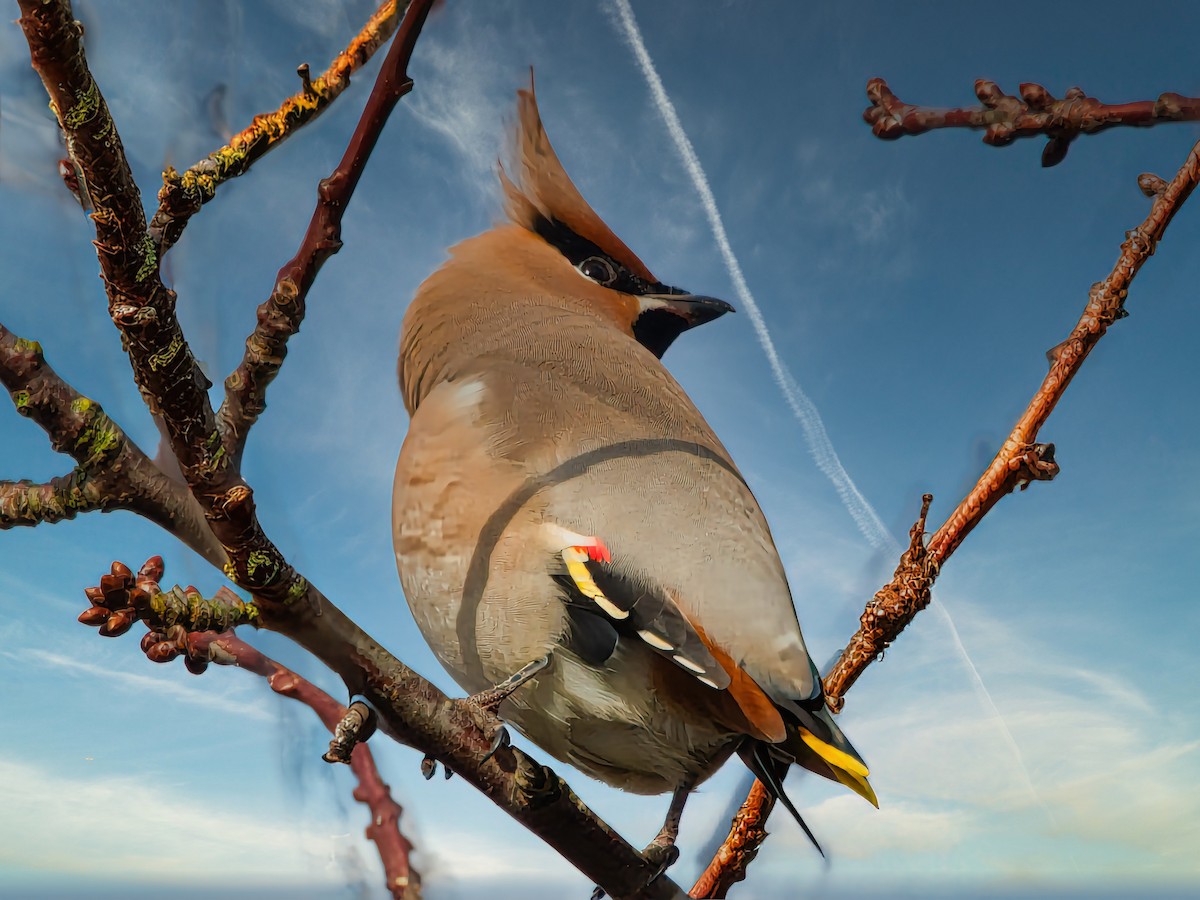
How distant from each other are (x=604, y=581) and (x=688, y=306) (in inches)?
32.8

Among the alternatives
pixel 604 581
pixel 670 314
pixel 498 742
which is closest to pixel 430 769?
pixel 498 742

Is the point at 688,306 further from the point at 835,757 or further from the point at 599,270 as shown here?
the point at 835,757

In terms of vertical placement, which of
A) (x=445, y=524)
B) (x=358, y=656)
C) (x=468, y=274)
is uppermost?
(x=468, y=274)

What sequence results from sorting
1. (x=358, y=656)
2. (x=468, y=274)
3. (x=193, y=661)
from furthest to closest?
1. (x=468, y=274)
2. (x=193, y=661)
3. (x=358, y=656)

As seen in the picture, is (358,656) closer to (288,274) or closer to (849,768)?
(288,274)

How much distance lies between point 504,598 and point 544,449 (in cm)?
19

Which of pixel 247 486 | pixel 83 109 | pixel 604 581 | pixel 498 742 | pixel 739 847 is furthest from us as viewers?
pixel 739 847

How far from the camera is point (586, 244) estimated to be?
1.80 meters

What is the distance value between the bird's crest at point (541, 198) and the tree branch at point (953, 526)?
2.31 ft

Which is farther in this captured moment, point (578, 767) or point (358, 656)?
point (578, 767)

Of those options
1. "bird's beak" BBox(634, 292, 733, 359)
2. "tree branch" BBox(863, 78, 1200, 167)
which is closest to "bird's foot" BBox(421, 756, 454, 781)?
"tree branch" BBox(863, 78, 1200, 167)

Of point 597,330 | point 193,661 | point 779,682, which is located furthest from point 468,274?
point 779,682

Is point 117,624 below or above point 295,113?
below

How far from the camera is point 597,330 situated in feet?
4.83
